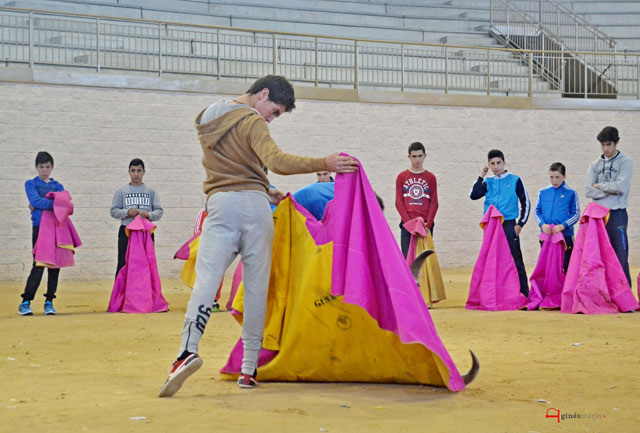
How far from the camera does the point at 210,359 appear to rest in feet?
16.2

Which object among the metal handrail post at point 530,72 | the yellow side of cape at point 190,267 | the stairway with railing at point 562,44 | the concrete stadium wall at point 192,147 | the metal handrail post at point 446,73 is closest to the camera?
the yellow side of cape at point 190,267

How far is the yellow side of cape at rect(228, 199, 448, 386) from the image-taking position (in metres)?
3.89

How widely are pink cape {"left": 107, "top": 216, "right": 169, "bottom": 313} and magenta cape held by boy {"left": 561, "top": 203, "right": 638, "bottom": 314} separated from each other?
390 cm

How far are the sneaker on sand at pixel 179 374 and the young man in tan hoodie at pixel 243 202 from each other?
131 millimetres

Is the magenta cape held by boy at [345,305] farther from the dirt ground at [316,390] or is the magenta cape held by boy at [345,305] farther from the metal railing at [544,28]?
the metal railing at [544,28]

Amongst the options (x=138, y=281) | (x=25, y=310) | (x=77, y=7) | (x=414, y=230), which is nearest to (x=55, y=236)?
(x=25, y=310)

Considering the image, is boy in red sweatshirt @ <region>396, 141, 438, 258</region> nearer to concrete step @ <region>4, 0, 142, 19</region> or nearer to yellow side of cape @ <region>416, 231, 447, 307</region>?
yellow side of cape @ <region>416, 231, 447, 307</region>

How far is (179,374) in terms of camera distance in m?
3.46

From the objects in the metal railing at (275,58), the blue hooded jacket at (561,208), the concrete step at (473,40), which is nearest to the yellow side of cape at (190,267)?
the blue hooded jacket at (561,208)

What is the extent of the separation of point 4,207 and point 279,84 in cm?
781

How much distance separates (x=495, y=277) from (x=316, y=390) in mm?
4560

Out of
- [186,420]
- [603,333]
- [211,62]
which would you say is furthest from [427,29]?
[186,420]

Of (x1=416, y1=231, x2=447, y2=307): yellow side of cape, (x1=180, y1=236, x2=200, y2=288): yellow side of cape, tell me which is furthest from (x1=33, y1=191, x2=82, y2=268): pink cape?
(x1=416, y1=231, x2=447, y2=307): yellow side of cape

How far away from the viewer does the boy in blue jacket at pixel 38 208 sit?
7.59 metres
